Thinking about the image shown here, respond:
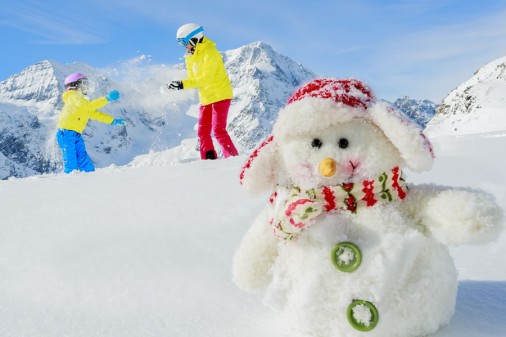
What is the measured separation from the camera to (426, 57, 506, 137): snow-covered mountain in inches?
955

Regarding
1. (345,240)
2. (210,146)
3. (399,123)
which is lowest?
(345,240)

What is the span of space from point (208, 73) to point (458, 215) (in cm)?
496

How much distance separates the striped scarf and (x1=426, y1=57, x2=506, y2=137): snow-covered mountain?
64.3 ft

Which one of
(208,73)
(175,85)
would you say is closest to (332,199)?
(175,85)

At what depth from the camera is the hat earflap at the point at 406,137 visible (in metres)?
1.59

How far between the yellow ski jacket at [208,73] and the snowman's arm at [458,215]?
4.74 metres

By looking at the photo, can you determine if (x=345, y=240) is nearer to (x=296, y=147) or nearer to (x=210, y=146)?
(x=296, y=147)

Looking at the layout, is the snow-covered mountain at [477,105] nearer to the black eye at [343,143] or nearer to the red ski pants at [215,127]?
the red ski pants at [215,127]

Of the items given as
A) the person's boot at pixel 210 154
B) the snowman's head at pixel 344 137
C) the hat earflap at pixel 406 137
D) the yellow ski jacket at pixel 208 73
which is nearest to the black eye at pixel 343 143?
the snowman's head at pixel 344 137

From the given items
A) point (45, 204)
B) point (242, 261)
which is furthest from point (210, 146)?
point (242, 261)

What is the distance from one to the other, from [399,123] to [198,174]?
112 inches

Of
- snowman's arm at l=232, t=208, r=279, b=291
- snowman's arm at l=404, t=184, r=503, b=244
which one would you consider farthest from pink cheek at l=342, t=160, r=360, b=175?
snowman's arm at l=232, t=208, r=279, b=291

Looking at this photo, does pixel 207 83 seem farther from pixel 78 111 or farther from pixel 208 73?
Answer: pixel 78 111

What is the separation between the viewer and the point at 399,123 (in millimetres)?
1608
